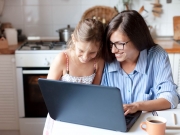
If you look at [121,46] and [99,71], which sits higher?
[121,46]

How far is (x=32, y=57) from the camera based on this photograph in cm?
245

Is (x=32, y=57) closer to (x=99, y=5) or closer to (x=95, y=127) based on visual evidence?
(x=99, y=5)

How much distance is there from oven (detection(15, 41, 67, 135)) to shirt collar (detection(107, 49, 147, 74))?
3.06 feet

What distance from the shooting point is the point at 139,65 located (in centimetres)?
158

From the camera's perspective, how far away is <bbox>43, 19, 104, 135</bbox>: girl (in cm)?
145

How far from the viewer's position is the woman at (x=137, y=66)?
4.81ft

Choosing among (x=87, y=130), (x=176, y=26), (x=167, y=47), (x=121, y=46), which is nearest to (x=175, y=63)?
(x=167, y=47)

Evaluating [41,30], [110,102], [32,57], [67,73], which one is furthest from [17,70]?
[110,102]

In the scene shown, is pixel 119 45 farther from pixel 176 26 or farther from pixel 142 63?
pixel 176 26

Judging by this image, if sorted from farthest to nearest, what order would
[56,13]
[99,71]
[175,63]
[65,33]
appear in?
[56,13] → [65,33] → [175,63] → [99,71]

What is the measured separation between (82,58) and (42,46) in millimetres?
1183

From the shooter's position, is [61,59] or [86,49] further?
[61,59]

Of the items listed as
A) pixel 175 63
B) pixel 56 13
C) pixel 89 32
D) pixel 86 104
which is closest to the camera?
pixel 86 104

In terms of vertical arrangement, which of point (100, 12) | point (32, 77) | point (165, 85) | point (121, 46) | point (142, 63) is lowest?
point (32, 77)
